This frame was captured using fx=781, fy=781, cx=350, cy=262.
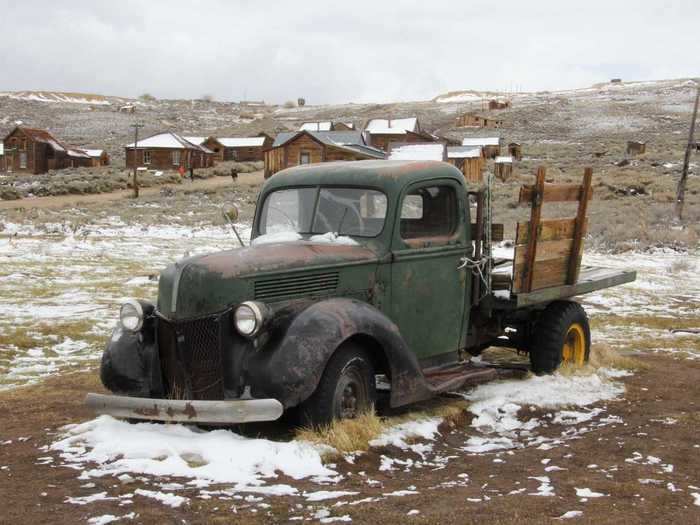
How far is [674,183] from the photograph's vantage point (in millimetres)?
37844

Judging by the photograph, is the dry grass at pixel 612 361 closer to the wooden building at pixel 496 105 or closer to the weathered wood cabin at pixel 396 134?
the weathered wood cabin at pixel 396 134

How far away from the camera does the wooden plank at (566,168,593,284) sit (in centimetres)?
749

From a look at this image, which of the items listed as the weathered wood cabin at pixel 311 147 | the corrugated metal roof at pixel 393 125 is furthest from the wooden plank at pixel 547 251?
the corrugated metal roof at pixel 393 125

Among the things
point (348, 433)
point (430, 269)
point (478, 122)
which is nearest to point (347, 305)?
point (348, 433)

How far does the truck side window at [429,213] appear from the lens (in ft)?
20.6

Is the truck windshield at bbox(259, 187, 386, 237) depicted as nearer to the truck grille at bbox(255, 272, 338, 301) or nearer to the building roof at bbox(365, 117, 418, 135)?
the truck grille at bbox(255, 272, 338, 301)

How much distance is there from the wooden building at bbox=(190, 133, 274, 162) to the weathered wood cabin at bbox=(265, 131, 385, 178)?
16.6 metres

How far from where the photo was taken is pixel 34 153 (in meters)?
62.3

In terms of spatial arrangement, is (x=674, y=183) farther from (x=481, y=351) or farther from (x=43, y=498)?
(x=43, y=498)

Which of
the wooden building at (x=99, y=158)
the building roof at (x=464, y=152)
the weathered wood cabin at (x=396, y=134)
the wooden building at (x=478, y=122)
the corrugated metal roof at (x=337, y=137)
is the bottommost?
the wooden building at (x=99, y=158)

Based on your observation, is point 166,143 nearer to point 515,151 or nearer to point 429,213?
point 515,151

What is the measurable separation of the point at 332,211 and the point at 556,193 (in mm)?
2206

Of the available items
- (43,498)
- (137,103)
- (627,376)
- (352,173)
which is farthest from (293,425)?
(137,103)

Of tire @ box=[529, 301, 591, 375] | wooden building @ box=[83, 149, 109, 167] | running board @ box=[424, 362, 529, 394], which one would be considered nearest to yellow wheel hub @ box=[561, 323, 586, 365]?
tire @ box=[529, 301, 591, 375]
